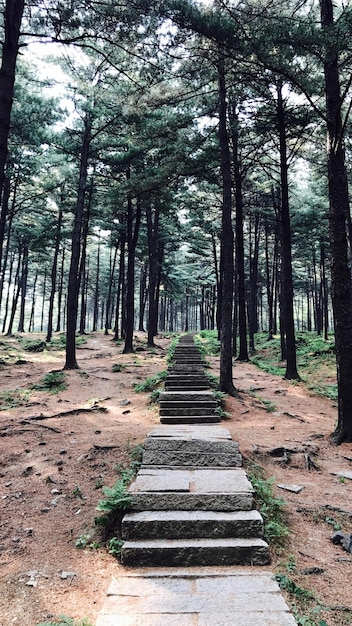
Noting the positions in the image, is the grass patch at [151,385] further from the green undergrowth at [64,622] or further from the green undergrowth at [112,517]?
the green undergrowth at [64,622]

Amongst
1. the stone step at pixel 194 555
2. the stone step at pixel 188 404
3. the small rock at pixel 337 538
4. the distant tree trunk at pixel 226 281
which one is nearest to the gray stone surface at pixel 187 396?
the stone step at pixel 188 404

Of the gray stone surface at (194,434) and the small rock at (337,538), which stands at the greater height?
the gray stone surface at (194,434)

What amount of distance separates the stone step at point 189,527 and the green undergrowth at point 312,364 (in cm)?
Answer: 881

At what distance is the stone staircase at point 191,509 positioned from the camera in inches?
142

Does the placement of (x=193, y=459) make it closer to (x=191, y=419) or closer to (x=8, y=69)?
(x=191, y=419)

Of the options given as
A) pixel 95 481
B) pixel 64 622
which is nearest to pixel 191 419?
pixel 95 481

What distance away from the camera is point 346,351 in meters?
7.32

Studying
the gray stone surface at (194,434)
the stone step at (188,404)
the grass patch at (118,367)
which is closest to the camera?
the gray stone surface at (194,434)

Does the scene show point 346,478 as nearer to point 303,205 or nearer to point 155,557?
point 155,557

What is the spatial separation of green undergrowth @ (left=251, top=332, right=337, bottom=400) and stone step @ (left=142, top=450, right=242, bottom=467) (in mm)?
7483

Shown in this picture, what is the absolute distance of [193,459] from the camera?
5.44 m

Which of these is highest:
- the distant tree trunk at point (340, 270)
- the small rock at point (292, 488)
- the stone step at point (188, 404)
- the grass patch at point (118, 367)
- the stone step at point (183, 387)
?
the distant tree trunk at point (340, 270)

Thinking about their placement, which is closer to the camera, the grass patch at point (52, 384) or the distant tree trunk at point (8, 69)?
the distant tree trunk at point (8, 69)

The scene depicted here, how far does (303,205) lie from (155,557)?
22929 millimetres
